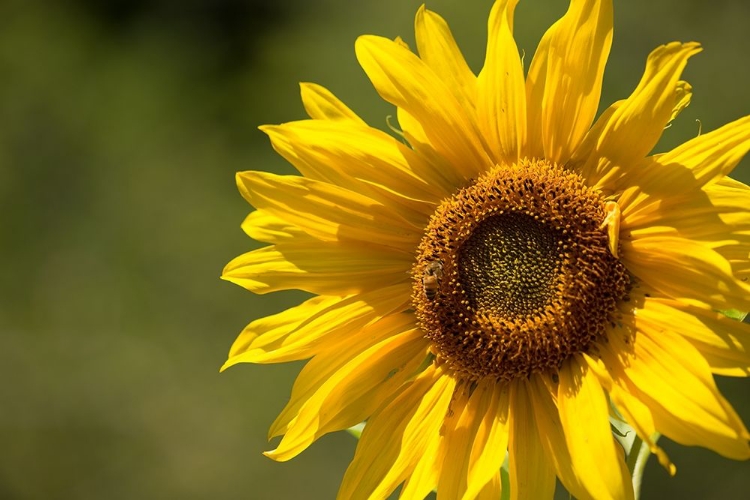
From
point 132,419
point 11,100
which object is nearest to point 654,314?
point 132,419

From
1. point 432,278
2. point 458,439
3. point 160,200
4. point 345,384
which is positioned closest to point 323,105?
point 432,278

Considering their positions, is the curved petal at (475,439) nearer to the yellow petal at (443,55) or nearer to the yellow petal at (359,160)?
the yellow petal at (359,160)

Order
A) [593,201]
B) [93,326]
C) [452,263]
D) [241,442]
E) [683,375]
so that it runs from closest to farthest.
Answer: [683,375] < [593,201] < [452,263] < [241,442] < [93,326]

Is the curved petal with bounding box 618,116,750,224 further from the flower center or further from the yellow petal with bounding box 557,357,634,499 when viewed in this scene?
the yellow petal with bounding box 557,357,634,499

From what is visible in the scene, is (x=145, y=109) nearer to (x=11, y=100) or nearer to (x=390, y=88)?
(x=11, y=100)

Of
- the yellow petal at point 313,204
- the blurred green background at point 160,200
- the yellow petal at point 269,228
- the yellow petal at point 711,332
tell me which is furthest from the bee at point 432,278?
the blurred green background at point 160,200

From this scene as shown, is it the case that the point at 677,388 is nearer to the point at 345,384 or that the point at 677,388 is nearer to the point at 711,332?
the point at 711,332

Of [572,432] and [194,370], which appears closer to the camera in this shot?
[572,432]

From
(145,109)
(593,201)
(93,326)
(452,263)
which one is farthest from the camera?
(145,109)
